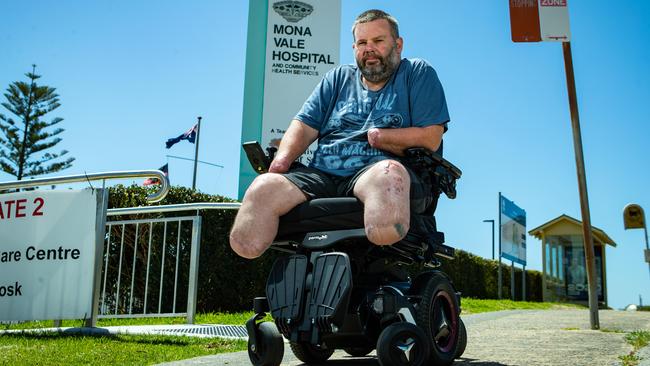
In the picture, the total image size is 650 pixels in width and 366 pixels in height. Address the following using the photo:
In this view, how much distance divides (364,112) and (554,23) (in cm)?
336

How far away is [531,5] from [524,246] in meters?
21.8

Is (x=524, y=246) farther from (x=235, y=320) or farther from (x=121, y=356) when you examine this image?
(x=121, y=356)

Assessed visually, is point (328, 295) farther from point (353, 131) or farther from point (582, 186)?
point (582, 186)

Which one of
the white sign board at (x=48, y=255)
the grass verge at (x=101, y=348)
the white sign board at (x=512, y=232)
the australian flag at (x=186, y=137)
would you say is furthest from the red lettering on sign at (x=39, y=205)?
the australian flag at (x=186, y=137)

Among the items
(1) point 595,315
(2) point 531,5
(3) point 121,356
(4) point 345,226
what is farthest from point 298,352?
(2) point 531,5

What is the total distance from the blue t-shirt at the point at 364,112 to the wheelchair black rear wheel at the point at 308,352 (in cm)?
72

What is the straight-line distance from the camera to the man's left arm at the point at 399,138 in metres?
2.51

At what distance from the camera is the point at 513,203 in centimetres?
2583

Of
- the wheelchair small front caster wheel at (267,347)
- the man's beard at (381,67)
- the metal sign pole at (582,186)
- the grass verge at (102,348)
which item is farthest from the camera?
the metal sign pole at (582,186)

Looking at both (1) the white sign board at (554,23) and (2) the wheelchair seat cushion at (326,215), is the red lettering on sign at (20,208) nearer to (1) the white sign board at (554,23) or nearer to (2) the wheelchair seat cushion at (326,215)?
(2) the wheelchair seat cushion at (326,215)

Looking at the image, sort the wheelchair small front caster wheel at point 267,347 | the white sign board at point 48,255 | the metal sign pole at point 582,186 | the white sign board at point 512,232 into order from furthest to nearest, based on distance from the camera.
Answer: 1. the white sign board at point 512,232
2. the metal sign pole at point 582,186
3. the white sign board at point 48,255
4. the wheelchair small front caster wheel at point 267,347

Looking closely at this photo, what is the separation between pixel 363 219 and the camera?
2.31 m

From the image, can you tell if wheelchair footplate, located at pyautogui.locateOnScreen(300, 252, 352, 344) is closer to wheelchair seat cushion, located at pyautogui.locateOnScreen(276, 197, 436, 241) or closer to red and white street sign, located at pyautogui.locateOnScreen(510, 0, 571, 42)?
wheelchair seat cushion, located at pyautogui.locateOnScreen(276, 197, 436, 241)

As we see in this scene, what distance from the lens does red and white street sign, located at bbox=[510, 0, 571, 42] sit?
5395 mm
